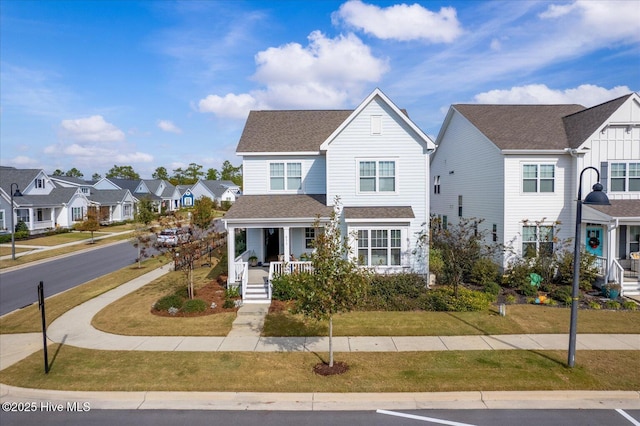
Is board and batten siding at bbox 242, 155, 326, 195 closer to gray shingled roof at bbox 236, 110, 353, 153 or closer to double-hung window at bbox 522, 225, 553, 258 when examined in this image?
gray shingled roof at bbox 236, 110, 353, 153

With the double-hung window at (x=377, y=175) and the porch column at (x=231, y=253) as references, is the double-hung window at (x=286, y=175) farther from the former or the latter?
the porch column at (x=231, y=253)

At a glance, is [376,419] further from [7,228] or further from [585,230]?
[7,228]

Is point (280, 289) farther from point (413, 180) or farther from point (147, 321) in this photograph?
point (413, 180)

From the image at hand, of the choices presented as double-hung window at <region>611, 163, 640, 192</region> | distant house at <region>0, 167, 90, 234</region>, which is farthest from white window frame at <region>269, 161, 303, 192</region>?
distant house at <region>0, 167, 90, 234</region>

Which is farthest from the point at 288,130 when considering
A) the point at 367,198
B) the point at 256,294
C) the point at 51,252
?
the point at 51,252

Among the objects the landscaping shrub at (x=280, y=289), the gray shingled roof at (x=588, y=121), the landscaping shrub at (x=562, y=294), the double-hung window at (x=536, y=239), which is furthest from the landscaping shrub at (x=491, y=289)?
the landscaping shrub at (x=280, y=289)

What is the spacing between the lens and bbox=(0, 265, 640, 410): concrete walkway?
8477mm

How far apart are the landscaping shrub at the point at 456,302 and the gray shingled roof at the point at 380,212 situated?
3844 millimetres

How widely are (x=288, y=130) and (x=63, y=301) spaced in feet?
47.3

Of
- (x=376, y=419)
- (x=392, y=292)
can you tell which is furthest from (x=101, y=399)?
(x=392, y=292)

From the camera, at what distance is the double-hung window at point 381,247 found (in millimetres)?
17875

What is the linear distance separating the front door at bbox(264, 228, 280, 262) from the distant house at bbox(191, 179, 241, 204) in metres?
65.9

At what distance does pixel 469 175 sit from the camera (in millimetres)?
24109

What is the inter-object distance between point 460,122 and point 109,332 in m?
23.1
